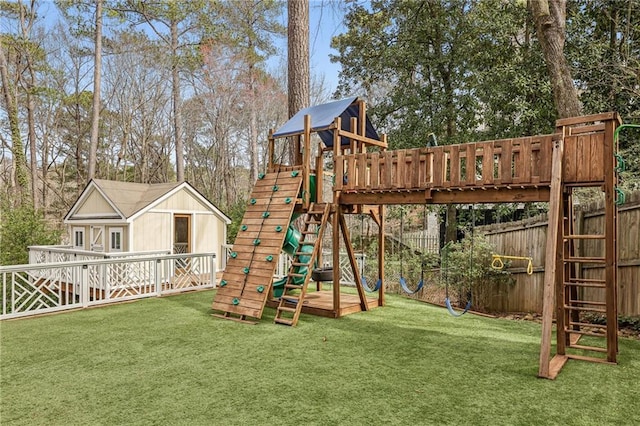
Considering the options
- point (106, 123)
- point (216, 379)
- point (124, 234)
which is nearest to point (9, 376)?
point (216, 379)

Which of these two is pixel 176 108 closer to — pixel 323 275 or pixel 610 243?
pixel 323 275

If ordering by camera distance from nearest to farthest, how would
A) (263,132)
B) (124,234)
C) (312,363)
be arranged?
(312,363), (124,234), (263,132)

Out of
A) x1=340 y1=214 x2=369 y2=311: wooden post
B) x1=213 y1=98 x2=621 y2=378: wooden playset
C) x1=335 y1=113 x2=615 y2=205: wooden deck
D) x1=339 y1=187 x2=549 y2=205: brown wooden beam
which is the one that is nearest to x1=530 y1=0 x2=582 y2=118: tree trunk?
x1=335 y1=113 x2=615 y2=205: wooden deck

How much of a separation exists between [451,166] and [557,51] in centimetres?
490

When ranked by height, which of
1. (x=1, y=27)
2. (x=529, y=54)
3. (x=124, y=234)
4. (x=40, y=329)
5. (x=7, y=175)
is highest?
(x=1, y=27)

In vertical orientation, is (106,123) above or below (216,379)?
above

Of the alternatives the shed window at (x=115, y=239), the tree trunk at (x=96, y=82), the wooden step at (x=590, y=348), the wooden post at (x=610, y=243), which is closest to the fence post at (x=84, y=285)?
the shed window at (x=115, y=239)

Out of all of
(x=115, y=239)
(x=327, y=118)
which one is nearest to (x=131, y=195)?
(x=115, y=239)

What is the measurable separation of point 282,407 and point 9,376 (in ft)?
9.36

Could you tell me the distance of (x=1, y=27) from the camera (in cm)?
1841

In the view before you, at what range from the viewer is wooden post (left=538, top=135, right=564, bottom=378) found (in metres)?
4.15

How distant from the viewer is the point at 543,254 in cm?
757

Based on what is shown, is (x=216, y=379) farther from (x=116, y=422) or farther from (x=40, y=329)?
(x=40, y=329)

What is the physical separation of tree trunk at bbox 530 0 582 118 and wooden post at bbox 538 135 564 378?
14.8ft
